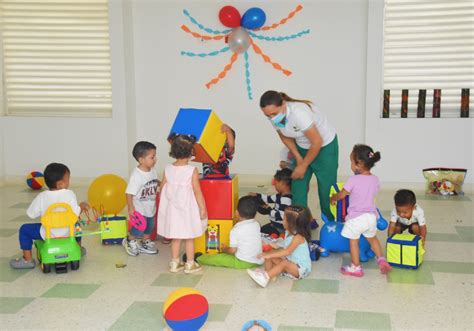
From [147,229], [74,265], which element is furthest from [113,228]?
[74,265]

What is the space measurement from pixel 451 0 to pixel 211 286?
4.74 metres

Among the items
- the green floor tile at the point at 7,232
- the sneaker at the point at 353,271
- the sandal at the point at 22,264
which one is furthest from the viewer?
the green floor tile at the point at 7,232

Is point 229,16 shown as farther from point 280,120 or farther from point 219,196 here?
A: point 219,196

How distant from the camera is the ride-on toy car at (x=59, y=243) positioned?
4.04 m

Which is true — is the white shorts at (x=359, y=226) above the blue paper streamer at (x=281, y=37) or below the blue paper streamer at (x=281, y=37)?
below

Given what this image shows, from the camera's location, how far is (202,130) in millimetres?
4270

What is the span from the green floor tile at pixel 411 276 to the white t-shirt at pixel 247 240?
90cm

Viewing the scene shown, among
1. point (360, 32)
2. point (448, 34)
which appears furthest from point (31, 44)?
point (448, 34)

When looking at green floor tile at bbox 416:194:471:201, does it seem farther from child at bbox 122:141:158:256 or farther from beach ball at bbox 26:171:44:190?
beach ball at bbox 26:171:44:190

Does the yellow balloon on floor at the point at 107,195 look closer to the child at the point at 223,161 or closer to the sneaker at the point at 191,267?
the child at the point at 223,161

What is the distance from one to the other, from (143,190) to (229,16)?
10.6 ft

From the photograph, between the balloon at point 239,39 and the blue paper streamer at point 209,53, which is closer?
the balloon at point 239,39

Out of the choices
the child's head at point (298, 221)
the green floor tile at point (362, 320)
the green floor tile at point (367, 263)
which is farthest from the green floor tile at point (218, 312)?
the green floor tile at point (367, 263)

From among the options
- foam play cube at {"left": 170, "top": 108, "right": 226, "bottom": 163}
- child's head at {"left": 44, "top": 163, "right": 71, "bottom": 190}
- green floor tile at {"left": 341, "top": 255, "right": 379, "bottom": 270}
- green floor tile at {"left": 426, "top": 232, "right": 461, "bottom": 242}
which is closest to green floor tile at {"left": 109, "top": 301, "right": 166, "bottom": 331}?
child's head at {"left": 44, "top": 163, "right": 71, "bottom": 190}
